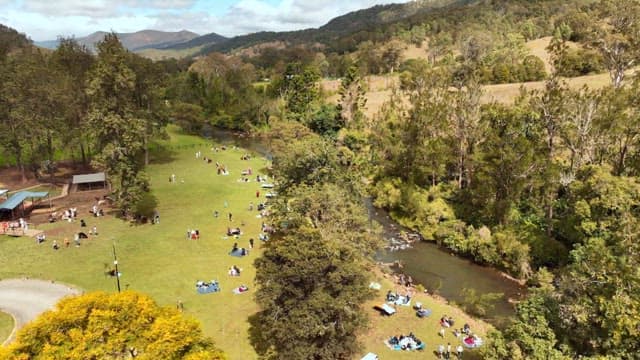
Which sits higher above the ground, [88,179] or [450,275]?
[88,179]

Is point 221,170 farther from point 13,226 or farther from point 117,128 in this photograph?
point 13,226

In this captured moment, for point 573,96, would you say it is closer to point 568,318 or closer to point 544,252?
point 544,252

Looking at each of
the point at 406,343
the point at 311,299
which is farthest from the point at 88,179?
the point at 406,343

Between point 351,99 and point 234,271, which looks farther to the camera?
point 351,99

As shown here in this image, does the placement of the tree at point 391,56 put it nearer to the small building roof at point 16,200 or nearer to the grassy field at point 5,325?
the small building roof at point 16,200

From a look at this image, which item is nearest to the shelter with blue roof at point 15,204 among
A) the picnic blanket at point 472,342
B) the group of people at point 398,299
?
the group of people at point 398,299

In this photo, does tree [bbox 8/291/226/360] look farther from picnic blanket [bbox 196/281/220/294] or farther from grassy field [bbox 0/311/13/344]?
picnic blanket [bbox 196/281/220/294]
